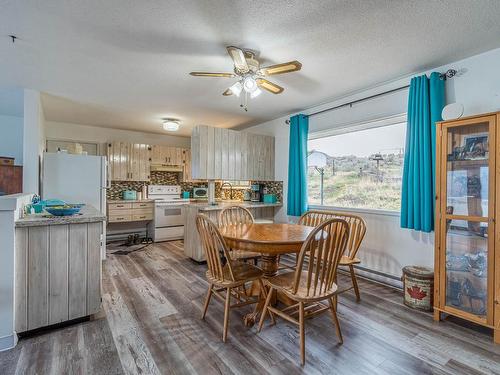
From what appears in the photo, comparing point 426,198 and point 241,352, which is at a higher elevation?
point 426,198

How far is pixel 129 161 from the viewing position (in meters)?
5.31

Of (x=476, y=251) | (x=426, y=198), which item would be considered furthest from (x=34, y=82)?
(x=476, y=251)

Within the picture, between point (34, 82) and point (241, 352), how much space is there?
12.1 feet

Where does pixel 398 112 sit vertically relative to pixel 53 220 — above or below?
above

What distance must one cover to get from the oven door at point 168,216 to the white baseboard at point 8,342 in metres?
3.30

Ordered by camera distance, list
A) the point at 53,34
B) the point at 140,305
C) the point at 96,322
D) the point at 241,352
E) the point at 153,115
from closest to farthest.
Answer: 1. the point at 241,352
2. the point at 53,34
3. the point at 96,322
4. the point at 140,305
5. the point at 153,115

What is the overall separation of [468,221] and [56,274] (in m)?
3.49

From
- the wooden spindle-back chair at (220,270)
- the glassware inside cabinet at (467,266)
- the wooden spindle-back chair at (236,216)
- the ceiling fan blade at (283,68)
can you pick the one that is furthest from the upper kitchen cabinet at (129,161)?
the glassware inside cabinet at (467,266)

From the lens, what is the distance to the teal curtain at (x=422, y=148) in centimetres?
251

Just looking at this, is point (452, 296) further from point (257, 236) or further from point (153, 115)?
point (153, 115)

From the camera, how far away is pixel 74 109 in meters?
4.04

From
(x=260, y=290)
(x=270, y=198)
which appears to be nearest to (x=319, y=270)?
(x=260, y=290)

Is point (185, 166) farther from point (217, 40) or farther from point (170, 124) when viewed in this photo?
point (217, 40)

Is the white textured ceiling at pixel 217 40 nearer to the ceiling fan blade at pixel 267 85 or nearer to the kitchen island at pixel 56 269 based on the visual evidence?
the ceiling fan blade at pixel 267 85
